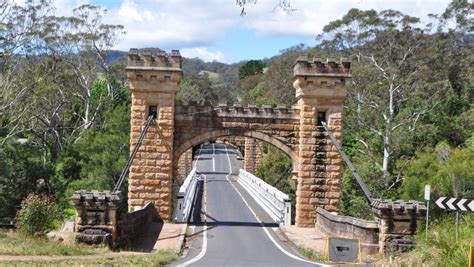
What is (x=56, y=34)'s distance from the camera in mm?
43656

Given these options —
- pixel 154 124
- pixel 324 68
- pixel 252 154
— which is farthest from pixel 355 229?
pixel 252 154

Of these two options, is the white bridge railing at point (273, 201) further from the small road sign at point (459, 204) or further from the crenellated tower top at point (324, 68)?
the small road sign at point (459, 204)

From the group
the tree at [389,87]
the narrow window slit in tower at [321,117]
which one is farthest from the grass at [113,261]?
the tree at [389,87]

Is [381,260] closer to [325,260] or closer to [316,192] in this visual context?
[325,260]

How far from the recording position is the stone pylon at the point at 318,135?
66.2ft

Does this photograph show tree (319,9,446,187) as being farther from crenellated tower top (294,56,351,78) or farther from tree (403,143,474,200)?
crenellated tower top (294,56,351,78)

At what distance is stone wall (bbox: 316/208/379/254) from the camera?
15234 millimetres

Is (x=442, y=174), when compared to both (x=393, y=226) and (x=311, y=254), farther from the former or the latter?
(x=311, y=254)

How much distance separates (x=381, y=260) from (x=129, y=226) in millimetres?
6125

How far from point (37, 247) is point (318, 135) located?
10.3 m

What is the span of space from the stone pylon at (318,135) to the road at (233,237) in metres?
1.66

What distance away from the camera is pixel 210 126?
20.7 meters

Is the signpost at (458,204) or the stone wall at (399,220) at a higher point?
the signpost at (458,204)

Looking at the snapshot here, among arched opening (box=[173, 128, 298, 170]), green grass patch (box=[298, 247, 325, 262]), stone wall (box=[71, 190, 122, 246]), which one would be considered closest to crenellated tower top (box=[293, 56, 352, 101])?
arched opening (box=[173, 128, 298, 170])
